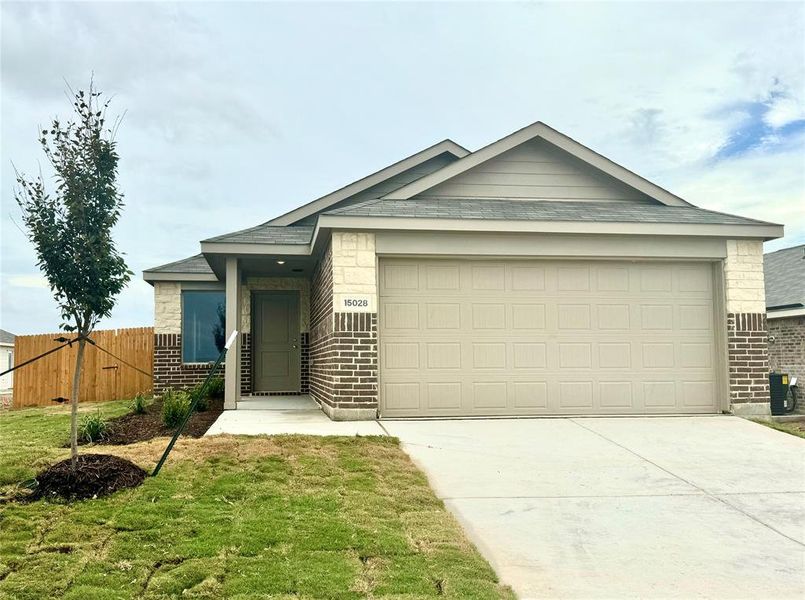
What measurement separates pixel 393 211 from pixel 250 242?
3044mm

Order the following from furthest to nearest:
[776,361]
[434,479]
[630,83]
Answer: [776,361], [630,83], [434,479]

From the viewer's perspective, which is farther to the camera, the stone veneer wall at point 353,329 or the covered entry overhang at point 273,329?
→ the covered entry overhang at point 273,329

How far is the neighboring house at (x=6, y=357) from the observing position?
98.4 feet

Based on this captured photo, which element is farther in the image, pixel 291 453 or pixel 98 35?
pixel 98 35

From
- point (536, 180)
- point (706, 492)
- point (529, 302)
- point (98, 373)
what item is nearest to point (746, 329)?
point (529, 302)

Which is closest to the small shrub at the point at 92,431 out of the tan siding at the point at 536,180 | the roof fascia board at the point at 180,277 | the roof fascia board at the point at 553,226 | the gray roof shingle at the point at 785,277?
the roof fascia board at the point at 553,226

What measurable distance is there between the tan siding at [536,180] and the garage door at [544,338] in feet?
5.82

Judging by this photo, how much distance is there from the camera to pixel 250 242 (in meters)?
11.8

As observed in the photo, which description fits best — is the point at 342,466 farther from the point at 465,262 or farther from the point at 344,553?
the point at 465,262

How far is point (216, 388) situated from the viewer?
1458 centimetres

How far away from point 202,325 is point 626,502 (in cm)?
1305

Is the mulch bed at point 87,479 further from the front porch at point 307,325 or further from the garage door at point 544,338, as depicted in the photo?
the garage door at point 544,338

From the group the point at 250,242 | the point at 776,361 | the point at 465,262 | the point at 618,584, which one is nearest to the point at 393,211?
the point at 465,262

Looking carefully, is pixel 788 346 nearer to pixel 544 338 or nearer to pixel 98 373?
pixel 544 338
